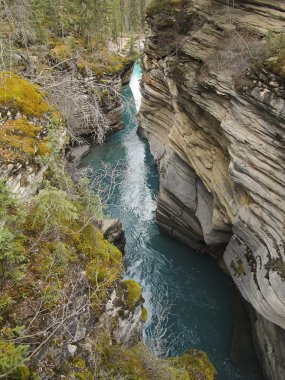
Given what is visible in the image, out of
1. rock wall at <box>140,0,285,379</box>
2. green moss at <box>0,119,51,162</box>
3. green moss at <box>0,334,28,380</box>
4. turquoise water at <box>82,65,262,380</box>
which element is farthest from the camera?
turquoise water at <box>82,65,262,380</box>

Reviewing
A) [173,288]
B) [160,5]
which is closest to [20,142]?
[173,288]

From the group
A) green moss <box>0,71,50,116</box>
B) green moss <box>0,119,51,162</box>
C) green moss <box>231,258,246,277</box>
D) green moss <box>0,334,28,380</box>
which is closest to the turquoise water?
green moss <box>0,71,50,116</box>

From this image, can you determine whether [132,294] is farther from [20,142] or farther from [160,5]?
[160,5]

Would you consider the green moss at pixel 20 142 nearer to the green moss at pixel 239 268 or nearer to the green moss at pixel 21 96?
the green moss at pixel 21 96

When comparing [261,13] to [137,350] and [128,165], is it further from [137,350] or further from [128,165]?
[128,165]

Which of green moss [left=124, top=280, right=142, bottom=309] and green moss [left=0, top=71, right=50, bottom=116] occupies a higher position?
green moss [left=0, top=71, right=50, bottom=116]

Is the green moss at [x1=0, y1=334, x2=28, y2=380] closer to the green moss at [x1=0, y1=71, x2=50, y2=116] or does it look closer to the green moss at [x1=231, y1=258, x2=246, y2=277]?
the green moss at [x1=0, y1=71, x2=50, y2=116]
